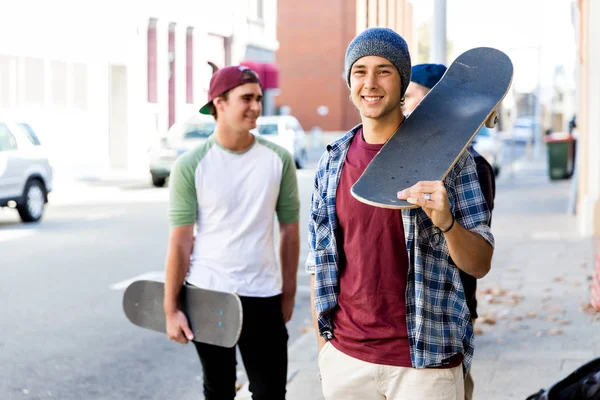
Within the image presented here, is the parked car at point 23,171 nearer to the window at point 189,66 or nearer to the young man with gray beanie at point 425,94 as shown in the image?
the young man with gray beanie at point 425,94

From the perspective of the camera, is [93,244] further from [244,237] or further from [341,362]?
[341,362]

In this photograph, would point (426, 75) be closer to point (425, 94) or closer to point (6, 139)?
point (425, 94)

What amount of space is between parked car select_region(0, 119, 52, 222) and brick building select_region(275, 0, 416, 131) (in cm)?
4569

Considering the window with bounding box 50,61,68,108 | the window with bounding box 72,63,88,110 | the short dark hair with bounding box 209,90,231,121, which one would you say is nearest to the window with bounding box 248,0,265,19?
the window with bounding box 72,63,88,110

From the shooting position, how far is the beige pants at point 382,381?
2.63m

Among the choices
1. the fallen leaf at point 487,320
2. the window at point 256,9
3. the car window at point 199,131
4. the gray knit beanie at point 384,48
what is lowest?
the fallen leaf at point 487,320

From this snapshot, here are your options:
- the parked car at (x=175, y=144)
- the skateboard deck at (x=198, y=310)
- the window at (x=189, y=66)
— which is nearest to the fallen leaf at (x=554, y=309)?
the skateboard deck at (x=198, y=310)

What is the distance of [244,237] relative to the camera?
3.83 m

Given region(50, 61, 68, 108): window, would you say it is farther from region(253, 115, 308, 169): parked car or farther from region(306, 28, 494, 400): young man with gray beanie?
region(306, 28, 494, 400): young man with gray beanie

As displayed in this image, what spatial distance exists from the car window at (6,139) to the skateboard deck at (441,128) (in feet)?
47.7

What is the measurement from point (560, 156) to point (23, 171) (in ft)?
52.4

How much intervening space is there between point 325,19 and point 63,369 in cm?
5800

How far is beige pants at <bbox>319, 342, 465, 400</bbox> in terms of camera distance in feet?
8.63

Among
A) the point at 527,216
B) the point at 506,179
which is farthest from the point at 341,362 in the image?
the point at 506,179
